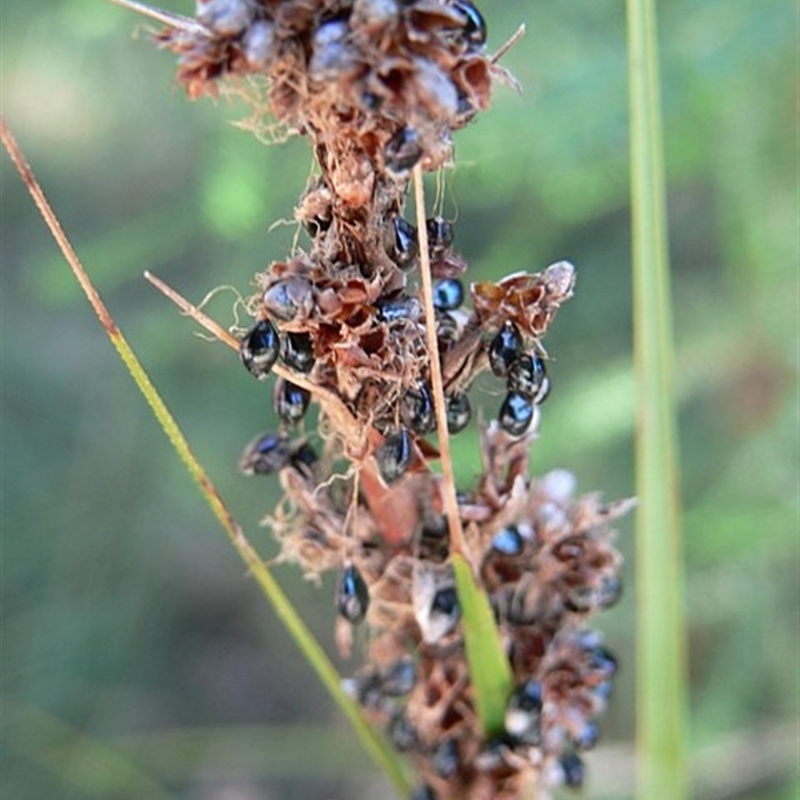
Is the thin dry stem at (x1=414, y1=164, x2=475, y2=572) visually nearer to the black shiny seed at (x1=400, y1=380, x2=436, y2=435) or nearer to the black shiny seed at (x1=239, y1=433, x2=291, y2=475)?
the black shiny seed at (x1=400, y1=380, x2=436, y2=435)

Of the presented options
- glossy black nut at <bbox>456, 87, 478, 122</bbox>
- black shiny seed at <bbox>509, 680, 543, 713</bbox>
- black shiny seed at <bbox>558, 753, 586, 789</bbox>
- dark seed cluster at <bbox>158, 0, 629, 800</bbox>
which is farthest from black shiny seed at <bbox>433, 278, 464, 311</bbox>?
black shiny seed at <bbox>558, 753, 586, 789</bbox>

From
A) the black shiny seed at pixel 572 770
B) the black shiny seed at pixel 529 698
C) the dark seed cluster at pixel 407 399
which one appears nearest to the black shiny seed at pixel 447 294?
the dark seed cluster at pixel 407 399

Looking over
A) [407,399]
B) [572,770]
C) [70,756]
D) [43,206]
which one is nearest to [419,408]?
[407,399]

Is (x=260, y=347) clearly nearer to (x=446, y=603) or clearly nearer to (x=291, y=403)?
(x=291, y=403)

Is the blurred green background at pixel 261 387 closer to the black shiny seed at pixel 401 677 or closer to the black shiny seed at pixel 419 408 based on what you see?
the black shiny seed at pixel 401 677

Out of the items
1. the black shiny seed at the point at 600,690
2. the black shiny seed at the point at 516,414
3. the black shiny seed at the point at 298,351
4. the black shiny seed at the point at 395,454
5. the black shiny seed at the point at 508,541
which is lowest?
the black shiny seed at the point at 600,690

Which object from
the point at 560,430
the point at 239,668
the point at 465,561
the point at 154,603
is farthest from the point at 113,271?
the point at 465,561
